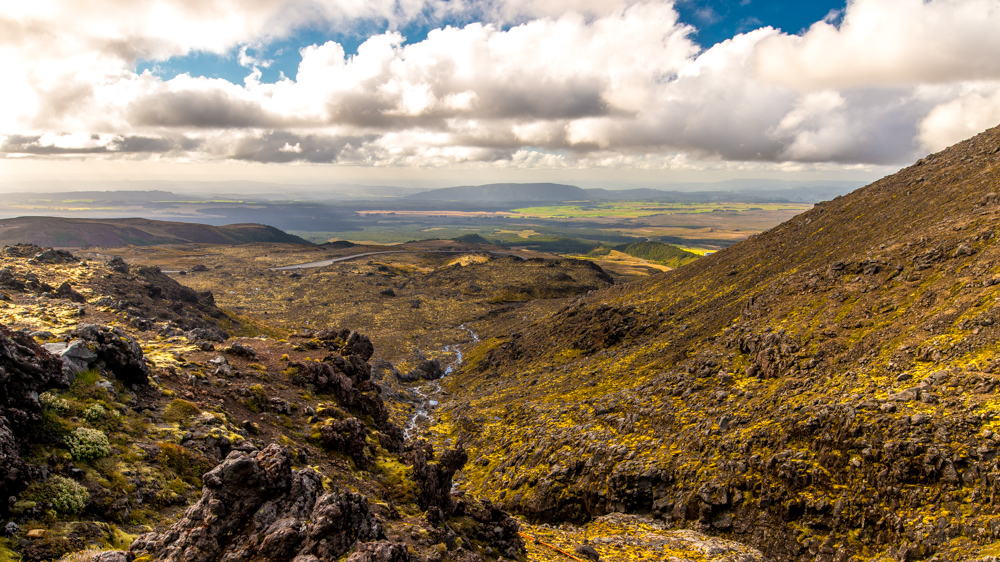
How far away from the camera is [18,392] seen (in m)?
17.5

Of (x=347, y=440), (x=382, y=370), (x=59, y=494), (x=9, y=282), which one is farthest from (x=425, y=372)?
(x=59, y=494)

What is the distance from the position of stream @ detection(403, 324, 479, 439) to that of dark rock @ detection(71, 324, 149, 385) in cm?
2911

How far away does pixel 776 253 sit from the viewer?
61406 millimetres

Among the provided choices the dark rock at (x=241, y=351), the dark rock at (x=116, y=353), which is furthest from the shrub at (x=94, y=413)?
Answer: the dark rock at (x=241, y=351)

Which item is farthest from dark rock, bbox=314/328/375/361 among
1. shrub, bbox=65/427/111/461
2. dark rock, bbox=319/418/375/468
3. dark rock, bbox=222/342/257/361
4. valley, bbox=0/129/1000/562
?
shrub, bbox=65/427/111/461

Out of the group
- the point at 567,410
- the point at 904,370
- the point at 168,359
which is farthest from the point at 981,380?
the point at 168,359

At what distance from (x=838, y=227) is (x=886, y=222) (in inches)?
305

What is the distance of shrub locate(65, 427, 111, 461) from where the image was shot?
17.6 metres

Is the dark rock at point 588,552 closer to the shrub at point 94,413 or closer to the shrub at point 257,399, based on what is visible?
the shrub at point 257,399

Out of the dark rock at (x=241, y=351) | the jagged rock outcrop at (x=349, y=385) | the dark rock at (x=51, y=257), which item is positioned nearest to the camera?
the dark rock at (x=241, y=351)

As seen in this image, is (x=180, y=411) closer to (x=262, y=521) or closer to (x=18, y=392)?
(x=18, y=392)

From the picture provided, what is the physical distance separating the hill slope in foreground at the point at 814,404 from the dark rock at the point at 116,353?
26505mm

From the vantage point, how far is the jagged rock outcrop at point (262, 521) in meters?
14.0

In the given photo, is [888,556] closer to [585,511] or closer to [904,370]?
[904,370]
